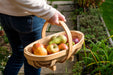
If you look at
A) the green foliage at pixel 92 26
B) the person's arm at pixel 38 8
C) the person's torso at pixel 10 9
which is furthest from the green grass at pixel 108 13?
the person's torso at pixel 10 9

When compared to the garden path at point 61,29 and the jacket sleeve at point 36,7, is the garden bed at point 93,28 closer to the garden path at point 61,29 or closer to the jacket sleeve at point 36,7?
the garden path at point 61,29

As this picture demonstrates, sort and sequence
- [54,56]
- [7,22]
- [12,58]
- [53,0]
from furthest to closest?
[53,0], [12,58], [7,22], [54,56]

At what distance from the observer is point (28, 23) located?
1550 millimetres

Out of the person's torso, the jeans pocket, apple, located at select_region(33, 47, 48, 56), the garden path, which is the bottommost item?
the garden path

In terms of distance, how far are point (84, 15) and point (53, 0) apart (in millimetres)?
1835

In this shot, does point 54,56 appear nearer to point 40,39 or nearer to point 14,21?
point 40,39

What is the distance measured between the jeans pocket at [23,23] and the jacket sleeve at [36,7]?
0.50 feet

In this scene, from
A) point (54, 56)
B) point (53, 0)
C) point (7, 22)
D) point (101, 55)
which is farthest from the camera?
point (53, 0)

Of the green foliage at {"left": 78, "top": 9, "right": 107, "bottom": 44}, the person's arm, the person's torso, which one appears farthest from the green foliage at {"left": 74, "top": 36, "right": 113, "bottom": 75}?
the person's torso

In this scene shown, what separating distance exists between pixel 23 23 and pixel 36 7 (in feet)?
0.78

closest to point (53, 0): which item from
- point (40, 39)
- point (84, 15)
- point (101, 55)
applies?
point (84, 15)

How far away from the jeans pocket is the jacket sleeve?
0.50 ft

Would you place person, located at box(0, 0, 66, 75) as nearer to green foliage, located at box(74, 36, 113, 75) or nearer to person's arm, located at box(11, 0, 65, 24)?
person's arm, located at box(11, 0, 65, 24)

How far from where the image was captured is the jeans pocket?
1.54 m
